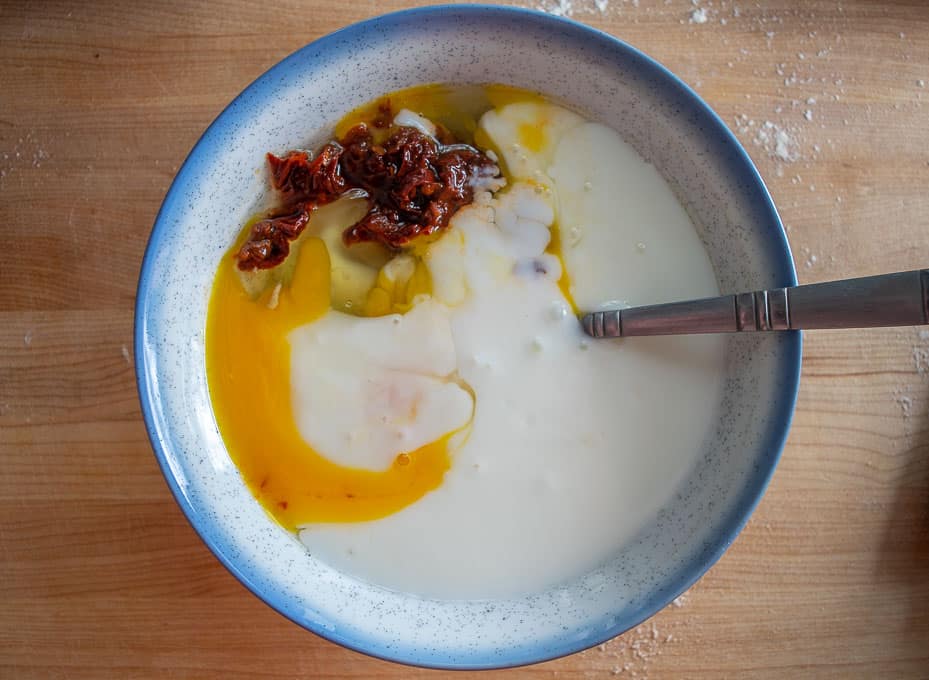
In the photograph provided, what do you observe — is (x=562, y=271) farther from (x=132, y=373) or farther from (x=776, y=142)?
(x=132, y=373)

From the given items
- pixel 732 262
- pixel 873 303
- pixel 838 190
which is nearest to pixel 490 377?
pixel 732 262

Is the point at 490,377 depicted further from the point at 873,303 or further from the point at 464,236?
the point at 873,303

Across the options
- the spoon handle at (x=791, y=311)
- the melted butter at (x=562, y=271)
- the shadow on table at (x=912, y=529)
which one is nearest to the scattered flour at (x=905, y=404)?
the shadow on table at (x=912, y=529)

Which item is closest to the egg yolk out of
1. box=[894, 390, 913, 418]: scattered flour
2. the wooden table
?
the wooden table

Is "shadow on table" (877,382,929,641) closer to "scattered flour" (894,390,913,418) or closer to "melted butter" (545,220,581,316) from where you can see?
"scattered flour" (894,390,913,418)

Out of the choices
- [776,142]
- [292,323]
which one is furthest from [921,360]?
[292,323]
